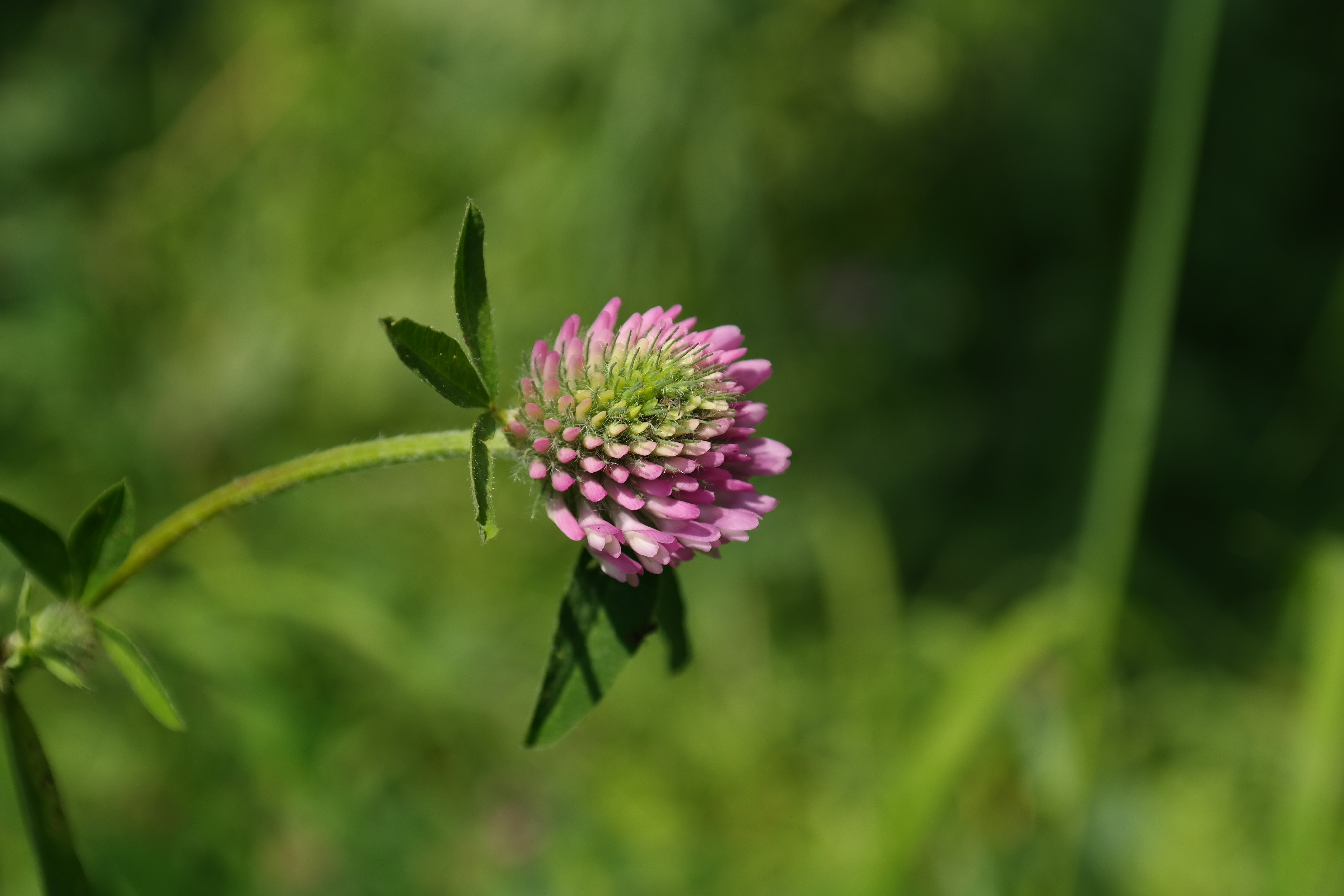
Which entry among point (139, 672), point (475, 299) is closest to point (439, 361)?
point (475, 299)

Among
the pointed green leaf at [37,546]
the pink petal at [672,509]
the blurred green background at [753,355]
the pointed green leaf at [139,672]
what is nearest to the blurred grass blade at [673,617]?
the pink petal at [672,509]

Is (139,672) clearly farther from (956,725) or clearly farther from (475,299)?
(956,725)

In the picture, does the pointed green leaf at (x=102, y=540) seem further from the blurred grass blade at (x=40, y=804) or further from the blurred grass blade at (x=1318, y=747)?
the blurred grass blade at (x=1318, y=747)

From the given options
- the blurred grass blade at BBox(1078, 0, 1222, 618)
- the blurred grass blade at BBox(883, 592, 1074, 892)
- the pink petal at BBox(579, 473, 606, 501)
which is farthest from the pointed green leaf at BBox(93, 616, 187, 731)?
the blurred grass blade at BBox(1078, 0, 1222, 618)

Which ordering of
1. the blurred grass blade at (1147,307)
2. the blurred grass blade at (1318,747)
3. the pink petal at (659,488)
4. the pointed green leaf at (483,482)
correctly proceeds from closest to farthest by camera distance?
the pointed green leaf at (483,482)
the pink petal at (659,488)
the blurred grass blade at (1318,747)
the blurred grass blade at (1147,307)

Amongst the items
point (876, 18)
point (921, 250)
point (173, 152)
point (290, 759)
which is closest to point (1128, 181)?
point (921, 250)

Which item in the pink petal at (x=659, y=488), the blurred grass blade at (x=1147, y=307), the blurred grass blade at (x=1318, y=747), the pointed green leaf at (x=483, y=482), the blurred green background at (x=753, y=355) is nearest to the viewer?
the pointed green leaf at (x=483, y=482)

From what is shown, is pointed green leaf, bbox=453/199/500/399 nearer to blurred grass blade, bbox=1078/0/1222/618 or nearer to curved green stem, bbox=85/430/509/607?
curved green stem, bbox=85/430/509/607
